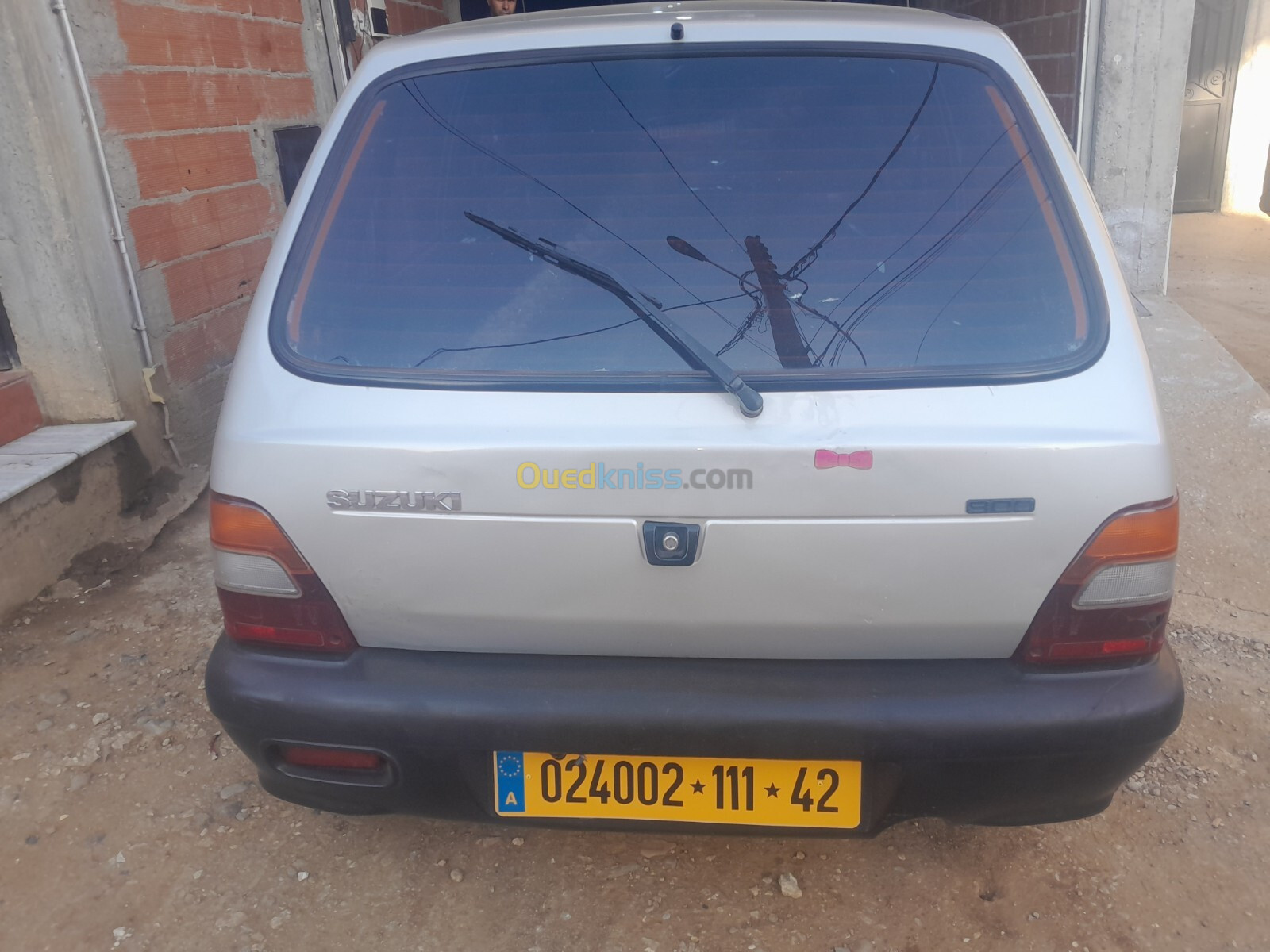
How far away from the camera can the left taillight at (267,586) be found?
1723 mm

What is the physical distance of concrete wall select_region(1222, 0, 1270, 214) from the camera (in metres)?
9.41

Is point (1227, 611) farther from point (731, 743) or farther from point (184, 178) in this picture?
point (184, 178)

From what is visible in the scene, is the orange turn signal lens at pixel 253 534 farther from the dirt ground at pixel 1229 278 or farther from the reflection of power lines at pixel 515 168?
the dirt ground at pixel 1229 278

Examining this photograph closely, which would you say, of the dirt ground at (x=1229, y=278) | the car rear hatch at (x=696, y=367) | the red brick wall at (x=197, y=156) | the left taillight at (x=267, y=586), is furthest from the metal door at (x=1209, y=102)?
the left taillight at (x=267, y=586)

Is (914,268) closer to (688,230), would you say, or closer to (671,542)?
(688,230)

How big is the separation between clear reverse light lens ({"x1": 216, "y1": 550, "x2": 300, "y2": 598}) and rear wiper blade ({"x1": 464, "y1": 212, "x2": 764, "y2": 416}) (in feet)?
2.33

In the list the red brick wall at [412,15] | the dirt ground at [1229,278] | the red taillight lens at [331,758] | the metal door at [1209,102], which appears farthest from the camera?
the metal door at [1209,102]

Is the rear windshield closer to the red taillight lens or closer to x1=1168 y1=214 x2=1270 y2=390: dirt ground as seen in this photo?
the red taillight lens

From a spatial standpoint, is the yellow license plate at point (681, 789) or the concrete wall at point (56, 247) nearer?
the yellow license plate at point (681, 789)

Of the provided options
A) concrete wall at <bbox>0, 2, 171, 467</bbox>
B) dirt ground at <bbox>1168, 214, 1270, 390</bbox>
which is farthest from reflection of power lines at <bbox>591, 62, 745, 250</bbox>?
dirt ground at <bbox>1168, 214, 1270, 390</bbox>

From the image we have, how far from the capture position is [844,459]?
158 centimetres

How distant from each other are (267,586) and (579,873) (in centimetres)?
97

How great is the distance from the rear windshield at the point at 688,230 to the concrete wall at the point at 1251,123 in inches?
385

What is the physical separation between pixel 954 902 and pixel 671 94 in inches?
68.1
